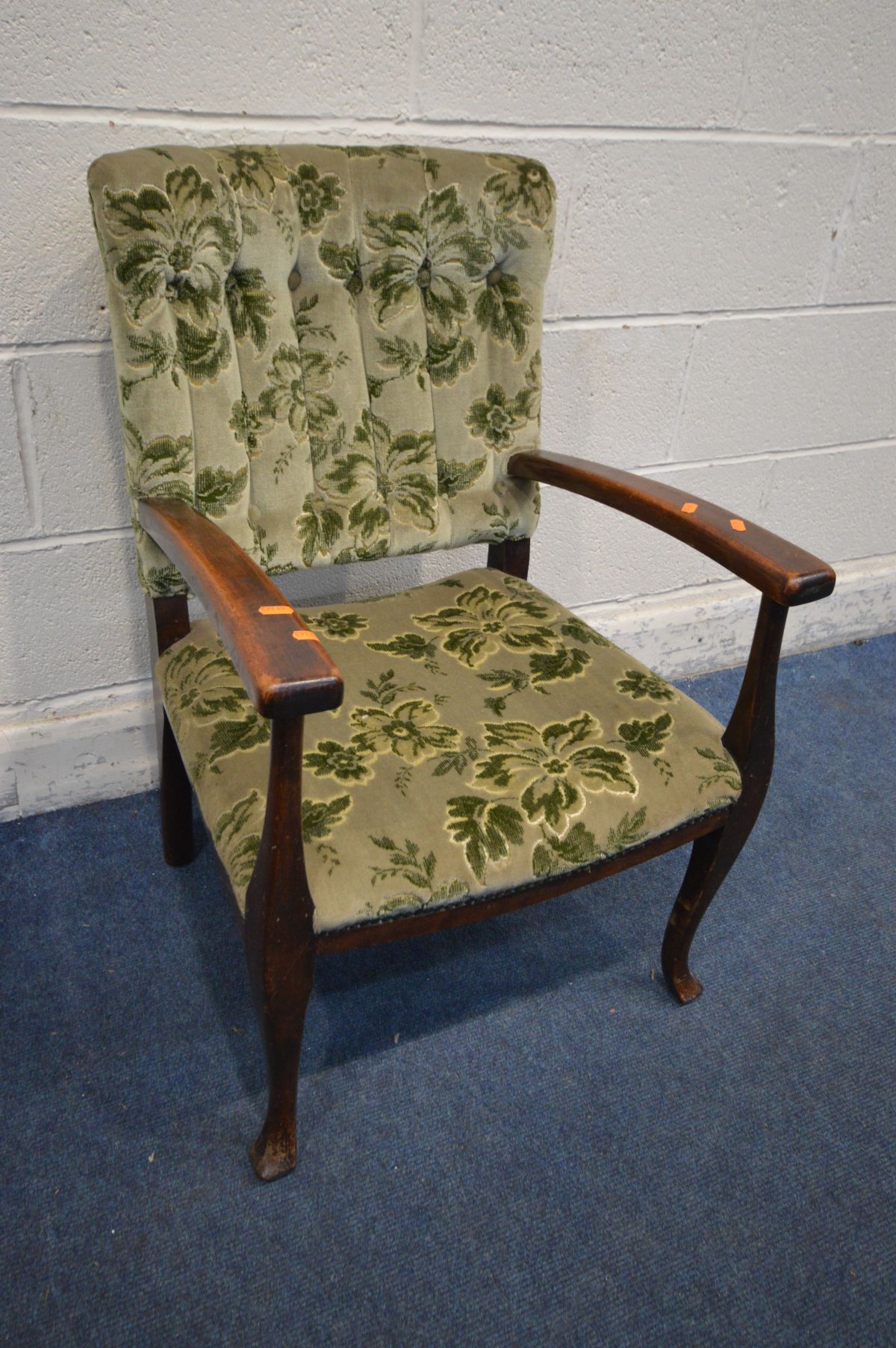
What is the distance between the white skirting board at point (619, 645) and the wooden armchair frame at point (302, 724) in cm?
23

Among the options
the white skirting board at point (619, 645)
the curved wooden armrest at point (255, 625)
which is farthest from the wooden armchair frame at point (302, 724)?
the white skirting board at point (619, 645)

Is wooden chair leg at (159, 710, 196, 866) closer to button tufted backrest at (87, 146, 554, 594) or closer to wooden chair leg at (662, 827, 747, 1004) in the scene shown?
button tufted backrest at (87, 146, 554, 594)

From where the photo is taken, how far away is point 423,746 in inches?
36.5

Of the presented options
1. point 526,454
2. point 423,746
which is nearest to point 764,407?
point 526,454

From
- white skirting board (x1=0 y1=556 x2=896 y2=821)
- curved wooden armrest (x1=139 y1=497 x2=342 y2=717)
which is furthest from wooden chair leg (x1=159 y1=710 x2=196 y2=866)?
curved wooden armrest (x1=139 y1=497 x2=342 y2=717)

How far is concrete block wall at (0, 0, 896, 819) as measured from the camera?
106cm

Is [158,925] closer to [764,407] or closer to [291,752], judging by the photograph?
[291,752]

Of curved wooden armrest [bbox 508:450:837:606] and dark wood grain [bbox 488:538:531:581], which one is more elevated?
curved wooden armrest [bbox 508:450:837:606]

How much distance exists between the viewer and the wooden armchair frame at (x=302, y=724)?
27.2 inches

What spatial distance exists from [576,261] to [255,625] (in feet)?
3.10

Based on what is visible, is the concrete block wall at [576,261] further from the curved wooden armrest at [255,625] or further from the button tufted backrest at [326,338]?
the curved wooden armrest at [255,625]

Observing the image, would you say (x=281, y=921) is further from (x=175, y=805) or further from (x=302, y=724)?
(x=175, y=805)

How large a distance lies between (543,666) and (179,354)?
51cm

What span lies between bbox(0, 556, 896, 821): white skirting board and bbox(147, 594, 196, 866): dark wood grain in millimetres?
Result: 174
